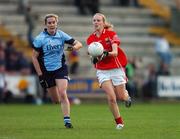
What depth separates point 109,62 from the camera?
55.1ft

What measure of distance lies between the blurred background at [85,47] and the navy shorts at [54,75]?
12.9 m

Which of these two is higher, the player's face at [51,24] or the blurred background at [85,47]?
the player's face at [51,24]

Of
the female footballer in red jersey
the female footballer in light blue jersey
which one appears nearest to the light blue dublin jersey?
the female footballer in light blue jersey

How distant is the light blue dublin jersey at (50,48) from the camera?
56.9 feet

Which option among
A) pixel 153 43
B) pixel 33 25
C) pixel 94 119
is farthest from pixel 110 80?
pixel 153 43

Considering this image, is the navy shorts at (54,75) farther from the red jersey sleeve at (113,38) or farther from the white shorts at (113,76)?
the red jersey sleeve at (113,38)

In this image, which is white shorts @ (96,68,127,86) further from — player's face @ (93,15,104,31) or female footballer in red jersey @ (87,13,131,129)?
player's face @ (93,15,104,31)

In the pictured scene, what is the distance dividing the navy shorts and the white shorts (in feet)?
2.85

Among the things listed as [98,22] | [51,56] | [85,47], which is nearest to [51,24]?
[51,56]

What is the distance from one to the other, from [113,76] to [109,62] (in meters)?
0.30

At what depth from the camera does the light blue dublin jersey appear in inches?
683

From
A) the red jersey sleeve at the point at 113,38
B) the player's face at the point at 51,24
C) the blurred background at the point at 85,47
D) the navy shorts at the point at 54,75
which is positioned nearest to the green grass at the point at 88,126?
the navy shorts at the point at 54,75

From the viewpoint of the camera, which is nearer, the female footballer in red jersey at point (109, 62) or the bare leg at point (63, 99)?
the female footballer in red jersey at point (109, 62)

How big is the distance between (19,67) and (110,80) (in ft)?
48.5
